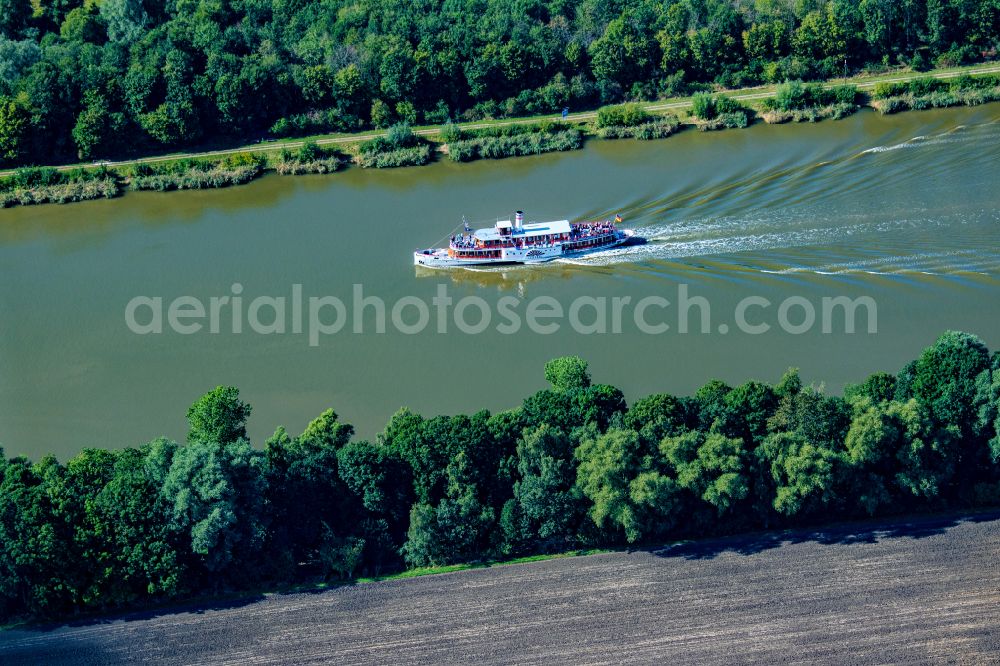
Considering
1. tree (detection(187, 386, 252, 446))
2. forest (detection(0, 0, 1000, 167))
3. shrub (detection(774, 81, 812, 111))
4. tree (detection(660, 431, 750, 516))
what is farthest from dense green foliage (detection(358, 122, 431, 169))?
tree (detection(660, 431, 750, 516))

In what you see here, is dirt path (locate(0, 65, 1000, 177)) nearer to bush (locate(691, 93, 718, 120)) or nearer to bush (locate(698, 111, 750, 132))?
bush (locate(691, 93, 718, 120))

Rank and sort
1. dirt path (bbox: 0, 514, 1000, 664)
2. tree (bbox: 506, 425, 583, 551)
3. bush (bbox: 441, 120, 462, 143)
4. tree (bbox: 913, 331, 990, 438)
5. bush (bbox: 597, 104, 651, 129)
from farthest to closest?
bush (bbox: 597, 104, 651, 129) → bush (bbox: 441, 120, 462, 143) → tree (bbox: 913, 331, 990, 438) → tree (bbox: 506, 425, 583, 551) → dirt path (bbox: 0, 514, 1000, 664)

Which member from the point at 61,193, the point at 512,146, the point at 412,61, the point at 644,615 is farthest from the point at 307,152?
the point at 644,615

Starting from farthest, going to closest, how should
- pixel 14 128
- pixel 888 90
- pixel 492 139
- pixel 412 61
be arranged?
pixel 412 61 → pixel 888 90 → pixel 492 139 → pixel 14 128

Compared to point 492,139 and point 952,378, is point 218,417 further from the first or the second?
point 492,139

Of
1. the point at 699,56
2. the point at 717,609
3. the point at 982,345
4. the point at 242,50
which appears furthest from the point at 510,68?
the point at 717,609

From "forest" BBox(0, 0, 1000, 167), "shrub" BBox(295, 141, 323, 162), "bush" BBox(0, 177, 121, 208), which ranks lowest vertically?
"bush" BBox(0, 177, 121, 208)
